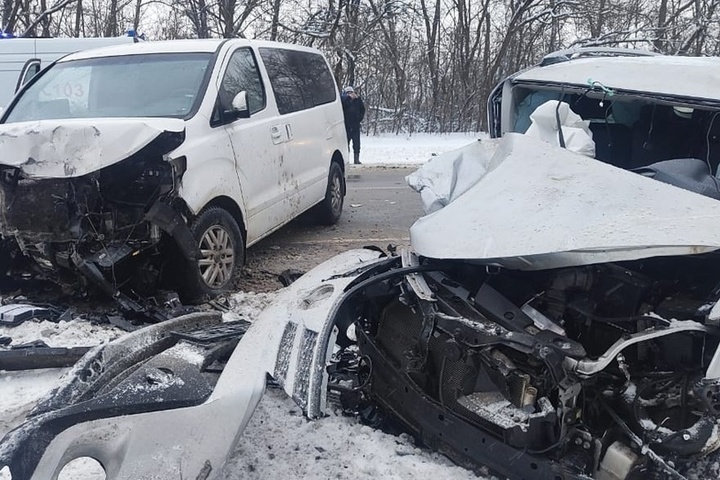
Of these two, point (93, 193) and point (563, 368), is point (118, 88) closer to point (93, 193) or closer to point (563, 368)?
point (93, 193)

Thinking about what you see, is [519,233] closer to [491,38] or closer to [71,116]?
[71,116]

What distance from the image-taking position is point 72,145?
3742 millimetres

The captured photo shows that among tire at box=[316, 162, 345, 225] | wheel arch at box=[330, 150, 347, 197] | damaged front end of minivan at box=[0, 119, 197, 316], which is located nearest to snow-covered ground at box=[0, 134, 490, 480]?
damaged front end of minivan at box=[0, 119, 197, 316]

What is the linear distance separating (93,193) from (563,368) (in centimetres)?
306

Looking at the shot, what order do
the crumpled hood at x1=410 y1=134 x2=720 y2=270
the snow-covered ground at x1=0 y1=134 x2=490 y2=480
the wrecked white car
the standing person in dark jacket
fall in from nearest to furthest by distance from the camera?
the wrecked white car → the crumpled hood at x1=410 y1=134 x2=720 y2=270 → the snow-covered ground at x1=0 y1=134 x2=490 y2=480 → the standing person in dark jacket

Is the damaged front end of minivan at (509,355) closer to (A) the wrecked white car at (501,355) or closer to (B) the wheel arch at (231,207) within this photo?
(A) the wrecked white car at (501,355)

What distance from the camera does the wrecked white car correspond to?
6.29 feet

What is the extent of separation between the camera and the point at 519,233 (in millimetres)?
2238

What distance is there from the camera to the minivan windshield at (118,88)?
4.46 metres

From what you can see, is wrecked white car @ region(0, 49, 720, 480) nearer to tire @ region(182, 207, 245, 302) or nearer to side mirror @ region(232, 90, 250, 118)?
tire @ region(182, 207, 245, 302)

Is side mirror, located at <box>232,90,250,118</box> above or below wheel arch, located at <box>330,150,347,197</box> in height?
above

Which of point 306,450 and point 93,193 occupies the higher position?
point 93,193

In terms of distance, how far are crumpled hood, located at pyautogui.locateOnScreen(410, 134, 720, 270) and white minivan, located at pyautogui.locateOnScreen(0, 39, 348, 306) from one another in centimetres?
202

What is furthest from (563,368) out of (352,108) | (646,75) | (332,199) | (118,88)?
(352,108)
